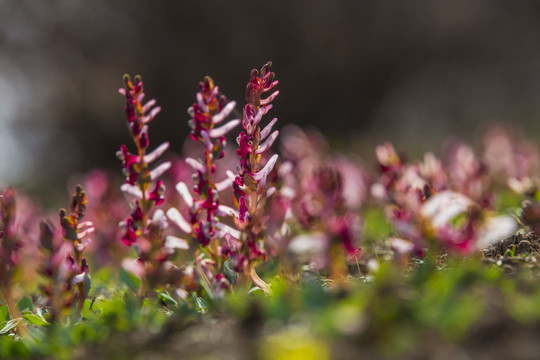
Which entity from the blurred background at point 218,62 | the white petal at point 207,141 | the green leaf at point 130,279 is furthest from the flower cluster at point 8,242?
the blurred background at point 218,62

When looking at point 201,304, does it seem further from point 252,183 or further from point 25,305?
point 25,305

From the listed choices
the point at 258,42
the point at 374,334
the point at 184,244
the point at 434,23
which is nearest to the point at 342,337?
the point at 374,334

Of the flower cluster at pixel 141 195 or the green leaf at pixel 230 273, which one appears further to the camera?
the green leaf at pixel 230 273

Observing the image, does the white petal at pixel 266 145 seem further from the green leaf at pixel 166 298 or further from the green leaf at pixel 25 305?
the green leaf at pixel 25 305

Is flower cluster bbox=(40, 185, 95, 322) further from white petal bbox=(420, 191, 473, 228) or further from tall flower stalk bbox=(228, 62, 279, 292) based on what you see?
white petal bbox=(420, 191, 473, 228)

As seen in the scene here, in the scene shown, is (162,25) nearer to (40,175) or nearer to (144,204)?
(40,175)

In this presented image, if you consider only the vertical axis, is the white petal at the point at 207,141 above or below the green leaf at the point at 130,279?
above

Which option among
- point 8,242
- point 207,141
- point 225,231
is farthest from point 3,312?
point 207,141
